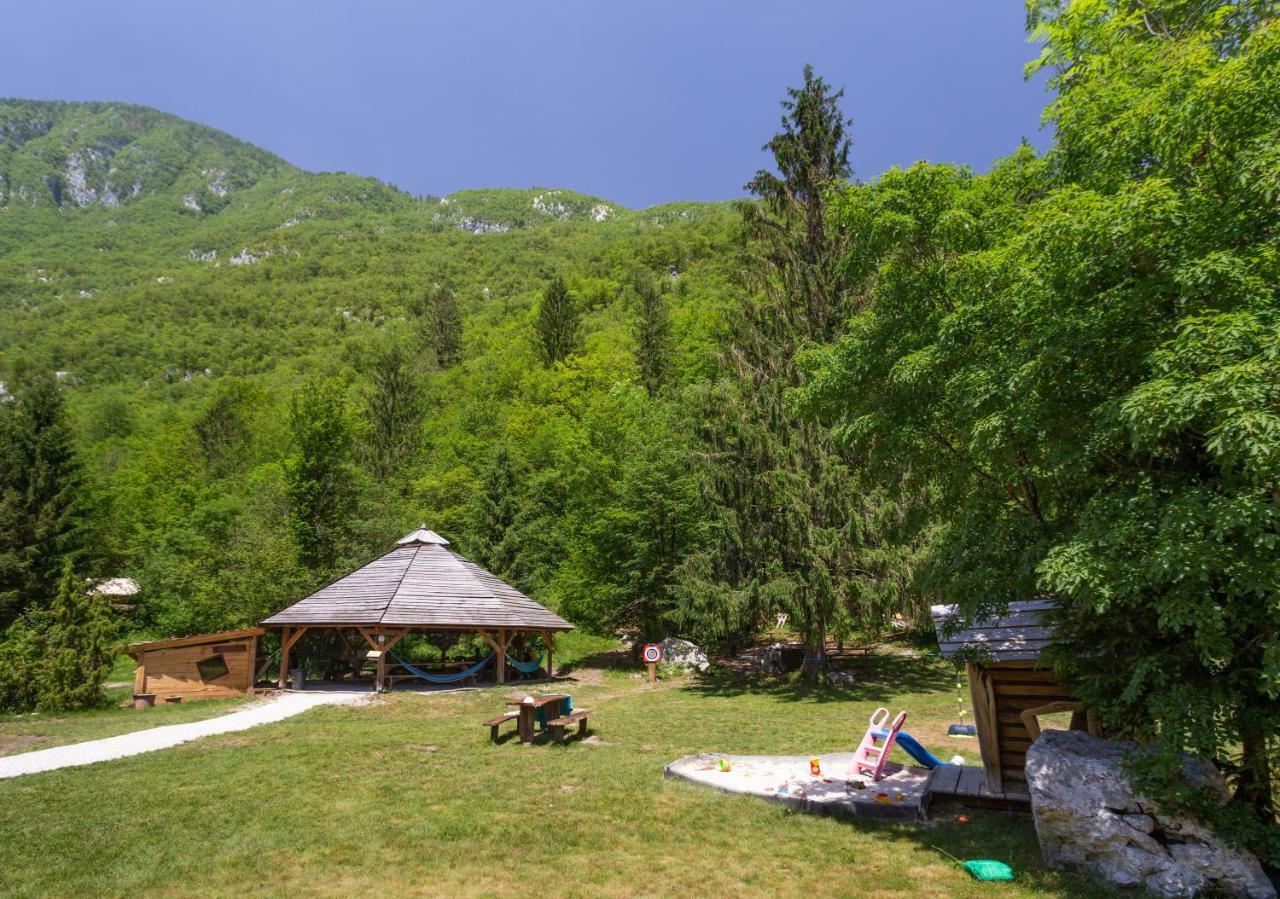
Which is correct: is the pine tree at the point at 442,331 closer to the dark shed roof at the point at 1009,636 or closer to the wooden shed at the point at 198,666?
the wooden shed at the point at 198,666

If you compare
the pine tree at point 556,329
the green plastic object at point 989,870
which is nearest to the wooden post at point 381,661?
the green plastic object at point 989,870

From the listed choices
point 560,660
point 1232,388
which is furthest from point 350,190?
point 1232,388

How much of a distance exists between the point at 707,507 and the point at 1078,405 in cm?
1503

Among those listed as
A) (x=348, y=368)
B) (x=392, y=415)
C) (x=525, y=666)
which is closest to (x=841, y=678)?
(x=525, y=666)

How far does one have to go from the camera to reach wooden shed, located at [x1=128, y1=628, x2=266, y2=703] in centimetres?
1739

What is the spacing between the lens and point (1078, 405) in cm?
559

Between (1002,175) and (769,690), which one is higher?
(1002,175)

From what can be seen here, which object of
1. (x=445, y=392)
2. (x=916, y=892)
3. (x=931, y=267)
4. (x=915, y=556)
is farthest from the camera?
(x=445, y=392)

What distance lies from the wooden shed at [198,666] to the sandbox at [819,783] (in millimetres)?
13789

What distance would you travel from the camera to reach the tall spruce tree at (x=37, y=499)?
28500 millimetres

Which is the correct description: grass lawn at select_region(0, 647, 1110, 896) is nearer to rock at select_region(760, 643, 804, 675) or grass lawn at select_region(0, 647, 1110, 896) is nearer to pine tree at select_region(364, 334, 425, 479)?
rock at select_region(760, 643, 804, 675)

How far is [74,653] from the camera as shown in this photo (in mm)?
15273

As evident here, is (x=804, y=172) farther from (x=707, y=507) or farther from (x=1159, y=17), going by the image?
(x=1159, y=17)

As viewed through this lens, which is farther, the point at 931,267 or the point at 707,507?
the point at 707,507
